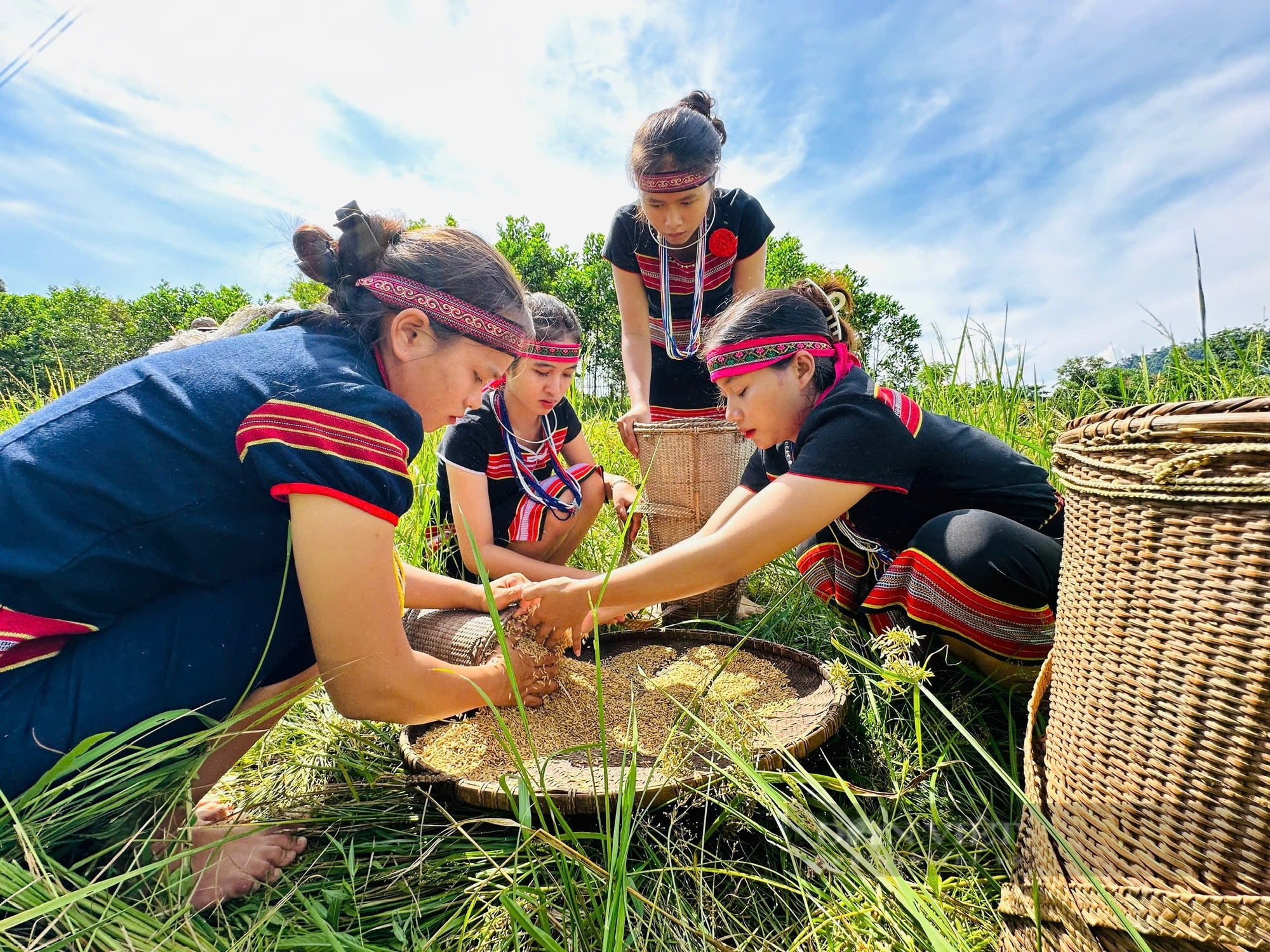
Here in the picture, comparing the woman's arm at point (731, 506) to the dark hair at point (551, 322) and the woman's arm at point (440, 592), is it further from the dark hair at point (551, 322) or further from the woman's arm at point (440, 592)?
the dark hair at point (551, 322)

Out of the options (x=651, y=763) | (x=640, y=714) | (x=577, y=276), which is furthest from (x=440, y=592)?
(x=577, y=276)

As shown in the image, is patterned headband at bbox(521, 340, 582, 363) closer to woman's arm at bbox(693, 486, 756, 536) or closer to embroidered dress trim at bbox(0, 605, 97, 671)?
woman's arm at bbox(693, 486, 756, 536)

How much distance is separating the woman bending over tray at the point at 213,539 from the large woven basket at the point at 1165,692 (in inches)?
43.5

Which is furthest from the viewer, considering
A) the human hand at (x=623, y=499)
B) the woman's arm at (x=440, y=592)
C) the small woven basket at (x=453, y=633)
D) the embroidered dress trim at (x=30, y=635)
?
the human hand at (x=623, y=499)

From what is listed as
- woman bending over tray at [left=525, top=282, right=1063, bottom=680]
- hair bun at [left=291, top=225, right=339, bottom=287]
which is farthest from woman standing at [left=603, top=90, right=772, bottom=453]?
hair bun at [left=291, top=225, right=339, bottom=287]

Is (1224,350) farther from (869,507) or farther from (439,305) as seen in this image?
(439,305)

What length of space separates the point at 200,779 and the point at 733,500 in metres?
1.59

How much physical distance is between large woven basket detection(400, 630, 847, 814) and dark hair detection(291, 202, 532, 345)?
944mm

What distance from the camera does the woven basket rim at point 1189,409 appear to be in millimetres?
814

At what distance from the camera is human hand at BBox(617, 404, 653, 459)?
3.06m

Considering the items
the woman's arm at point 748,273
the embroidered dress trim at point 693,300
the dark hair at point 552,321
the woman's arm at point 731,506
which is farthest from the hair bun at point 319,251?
the woman's arm at point 748,273

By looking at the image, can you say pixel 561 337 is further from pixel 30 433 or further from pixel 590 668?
pixel 30 433

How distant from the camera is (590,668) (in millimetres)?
2281

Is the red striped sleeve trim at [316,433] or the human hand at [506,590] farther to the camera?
the human hand at [506,590]
